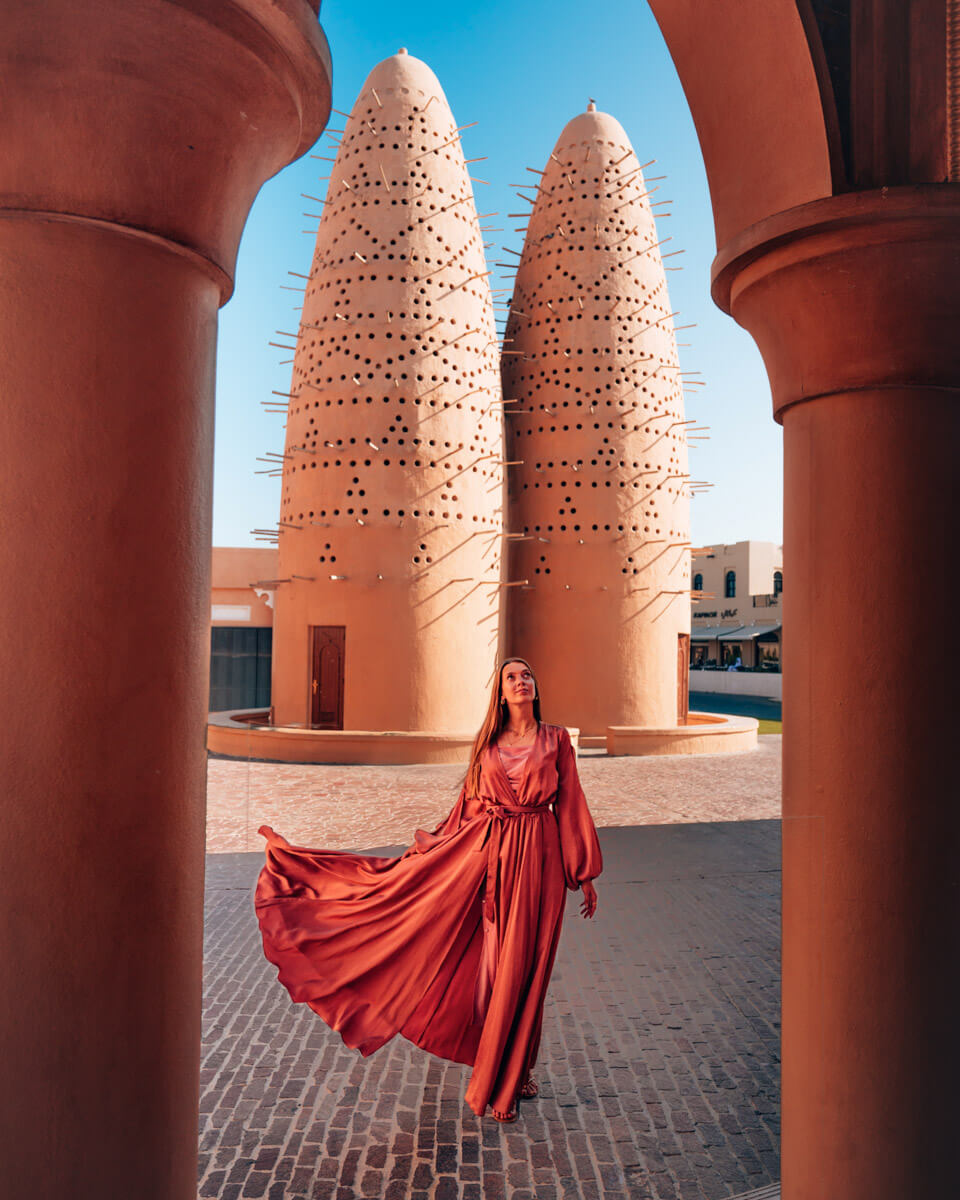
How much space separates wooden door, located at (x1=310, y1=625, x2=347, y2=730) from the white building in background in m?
31.9

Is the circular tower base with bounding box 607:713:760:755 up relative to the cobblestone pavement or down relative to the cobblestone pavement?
up

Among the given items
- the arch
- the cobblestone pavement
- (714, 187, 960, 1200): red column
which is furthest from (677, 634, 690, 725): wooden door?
(714, 187, 960, 1200): red column

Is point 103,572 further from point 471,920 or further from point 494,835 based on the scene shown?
point 471,920

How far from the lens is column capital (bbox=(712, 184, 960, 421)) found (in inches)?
102

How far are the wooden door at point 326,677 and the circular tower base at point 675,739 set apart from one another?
5.40 meters

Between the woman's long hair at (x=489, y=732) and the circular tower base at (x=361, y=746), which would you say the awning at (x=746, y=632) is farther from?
the woman's long hair at (x=489, y=732)

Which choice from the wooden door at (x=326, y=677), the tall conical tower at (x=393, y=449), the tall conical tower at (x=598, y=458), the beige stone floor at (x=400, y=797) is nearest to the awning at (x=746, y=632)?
the tall conical tower at (x=598, y=458)

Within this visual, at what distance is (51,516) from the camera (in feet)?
5.99

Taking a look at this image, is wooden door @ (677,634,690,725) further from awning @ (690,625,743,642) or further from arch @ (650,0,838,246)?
awning @ (690,625,743,642)

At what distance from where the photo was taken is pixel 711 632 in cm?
5031

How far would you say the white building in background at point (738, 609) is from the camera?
47.0m

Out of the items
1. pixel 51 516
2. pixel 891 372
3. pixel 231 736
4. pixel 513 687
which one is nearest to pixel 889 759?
pixel 891 372

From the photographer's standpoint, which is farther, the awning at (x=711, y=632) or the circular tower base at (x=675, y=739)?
the awning at (x=711, y=632)

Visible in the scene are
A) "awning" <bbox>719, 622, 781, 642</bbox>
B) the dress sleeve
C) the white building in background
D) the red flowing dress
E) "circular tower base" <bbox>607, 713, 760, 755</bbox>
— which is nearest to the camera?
the red flowing dress
